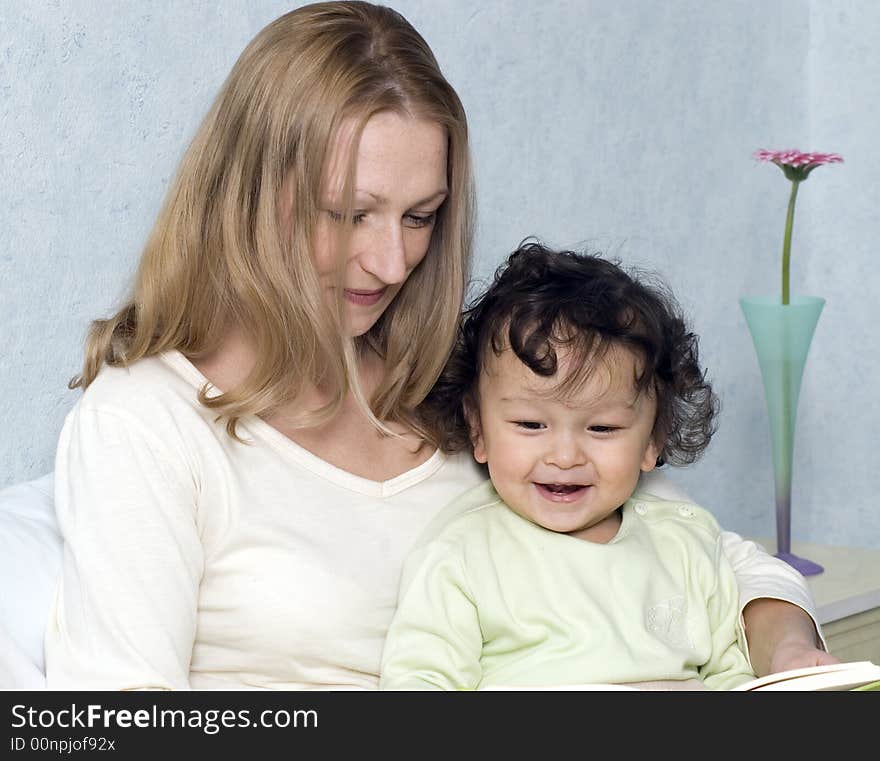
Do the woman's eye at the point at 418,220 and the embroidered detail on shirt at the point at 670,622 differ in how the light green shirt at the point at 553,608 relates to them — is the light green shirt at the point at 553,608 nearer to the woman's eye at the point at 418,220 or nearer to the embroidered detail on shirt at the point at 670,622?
the embroidered detail on shirt at the point at 670,622

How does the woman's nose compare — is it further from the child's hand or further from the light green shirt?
the child's hand

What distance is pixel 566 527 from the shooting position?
1467 millimetres

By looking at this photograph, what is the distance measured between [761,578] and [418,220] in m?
0.58

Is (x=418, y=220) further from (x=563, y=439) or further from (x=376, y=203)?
(x=563, y=439)

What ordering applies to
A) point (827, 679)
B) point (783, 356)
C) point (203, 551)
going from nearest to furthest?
point (827, 679) < point (203, 551) < point (783, 356)

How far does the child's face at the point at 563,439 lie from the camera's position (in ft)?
4.72

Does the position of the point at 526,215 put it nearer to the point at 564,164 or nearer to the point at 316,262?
the point at 564,164

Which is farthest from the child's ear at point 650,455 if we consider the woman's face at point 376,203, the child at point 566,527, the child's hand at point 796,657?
the woman's face at point 376,203

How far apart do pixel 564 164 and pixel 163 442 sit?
1.39 m

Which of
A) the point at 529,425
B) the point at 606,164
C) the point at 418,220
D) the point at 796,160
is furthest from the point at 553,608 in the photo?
the point at 606,164

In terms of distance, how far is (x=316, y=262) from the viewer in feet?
4.66

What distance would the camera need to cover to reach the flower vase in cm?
232
